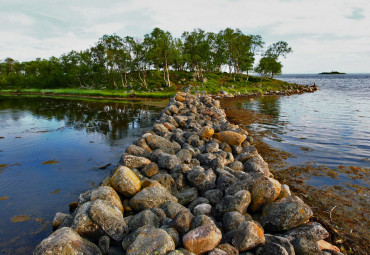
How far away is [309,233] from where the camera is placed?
537 cm

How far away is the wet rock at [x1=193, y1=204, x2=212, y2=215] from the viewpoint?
628cm

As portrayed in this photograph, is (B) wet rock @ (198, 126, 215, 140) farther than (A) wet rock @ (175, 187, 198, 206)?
Yes

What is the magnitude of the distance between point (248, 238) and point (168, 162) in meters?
4.76

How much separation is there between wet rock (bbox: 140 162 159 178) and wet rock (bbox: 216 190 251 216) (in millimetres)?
3208

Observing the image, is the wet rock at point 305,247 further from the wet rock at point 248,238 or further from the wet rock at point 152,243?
the wet rock at point 152,243

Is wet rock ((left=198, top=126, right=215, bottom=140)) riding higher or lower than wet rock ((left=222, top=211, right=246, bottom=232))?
higher

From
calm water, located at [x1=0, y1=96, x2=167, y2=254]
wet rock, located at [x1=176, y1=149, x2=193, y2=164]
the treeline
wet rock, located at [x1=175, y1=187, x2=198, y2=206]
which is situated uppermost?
the treeline

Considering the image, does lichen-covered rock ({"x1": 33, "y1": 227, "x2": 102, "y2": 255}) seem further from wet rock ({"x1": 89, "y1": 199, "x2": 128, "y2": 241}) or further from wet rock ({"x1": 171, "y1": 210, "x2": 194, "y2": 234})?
wet rock ({"x1": 171, "y1": 210, "x2": 194, "y2": 234})

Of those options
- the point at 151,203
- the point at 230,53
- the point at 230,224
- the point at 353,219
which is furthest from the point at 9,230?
the point at 230,53

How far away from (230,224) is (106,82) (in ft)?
266

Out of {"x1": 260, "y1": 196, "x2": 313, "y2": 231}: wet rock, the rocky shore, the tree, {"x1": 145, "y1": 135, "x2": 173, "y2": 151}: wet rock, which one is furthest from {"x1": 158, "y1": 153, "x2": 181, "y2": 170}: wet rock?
the tree

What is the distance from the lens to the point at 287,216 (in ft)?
18.8

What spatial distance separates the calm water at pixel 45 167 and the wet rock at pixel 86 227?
2226 mm

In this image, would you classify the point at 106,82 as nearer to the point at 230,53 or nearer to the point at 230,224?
the point at 230,53
